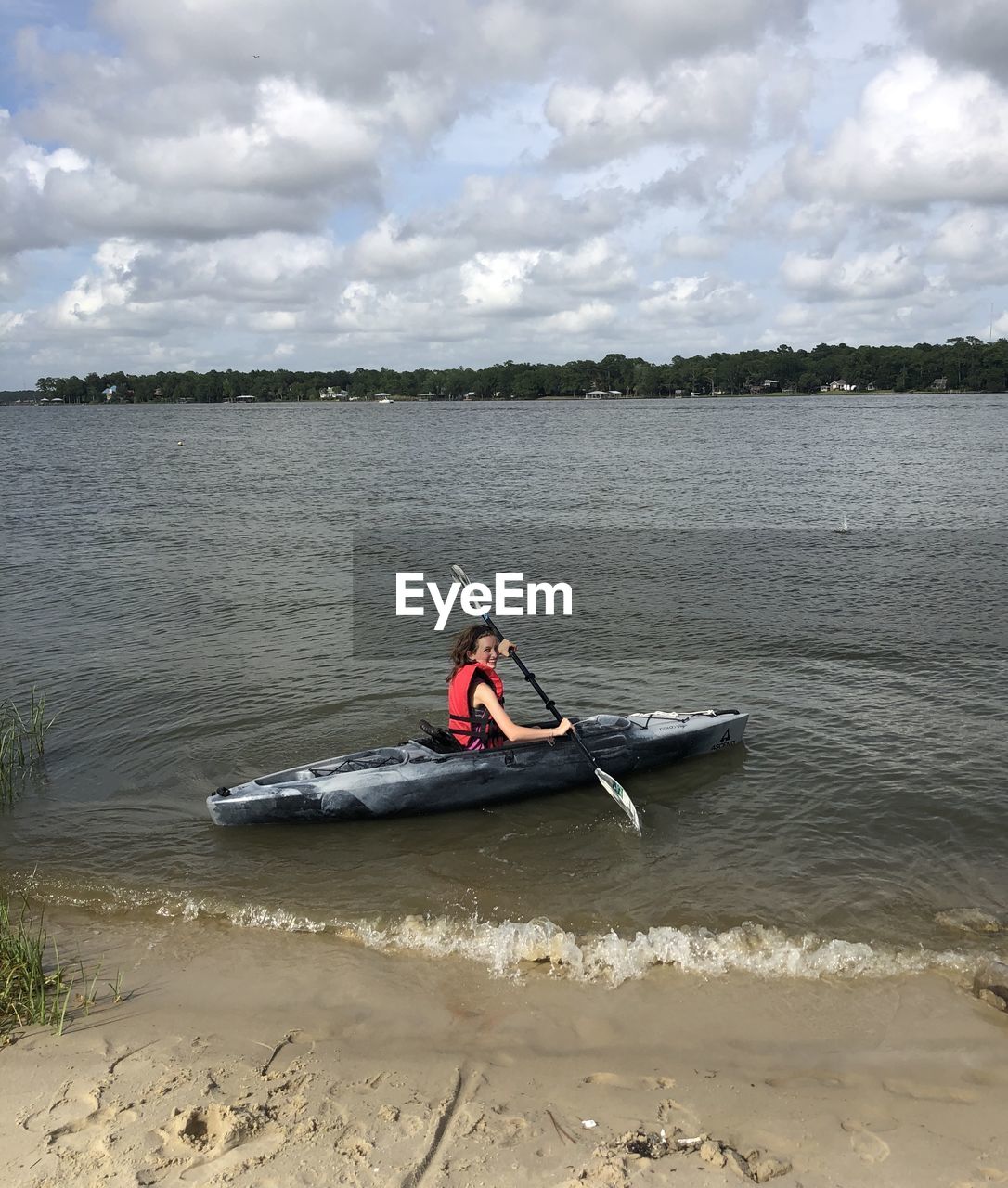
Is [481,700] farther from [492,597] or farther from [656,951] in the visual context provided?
[492,597]

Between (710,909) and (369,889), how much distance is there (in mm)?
2731

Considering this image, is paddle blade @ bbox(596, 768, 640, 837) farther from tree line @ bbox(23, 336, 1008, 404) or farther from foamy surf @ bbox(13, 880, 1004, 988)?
tree line @ bbox(23, 336, 1008, 404)

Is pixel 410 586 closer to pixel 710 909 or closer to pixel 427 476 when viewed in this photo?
pixel 710 909

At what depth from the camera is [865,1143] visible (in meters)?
4.39

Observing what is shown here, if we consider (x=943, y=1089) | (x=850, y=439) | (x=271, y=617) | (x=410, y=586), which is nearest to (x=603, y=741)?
(x=943, y=1089)

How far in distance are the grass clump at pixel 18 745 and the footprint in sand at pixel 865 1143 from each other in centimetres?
816

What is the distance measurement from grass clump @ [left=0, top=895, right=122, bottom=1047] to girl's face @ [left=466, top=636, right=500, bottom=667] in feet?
13.3

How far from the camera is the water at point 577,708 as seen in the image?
7121 mm

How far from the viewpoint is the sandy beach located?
4188 millimetres

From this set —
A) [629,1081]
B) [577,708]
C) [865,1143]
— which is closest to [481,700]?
[577,708]

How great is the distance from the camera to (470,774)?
8.88 meters

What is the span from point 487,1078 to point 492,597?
541 inches

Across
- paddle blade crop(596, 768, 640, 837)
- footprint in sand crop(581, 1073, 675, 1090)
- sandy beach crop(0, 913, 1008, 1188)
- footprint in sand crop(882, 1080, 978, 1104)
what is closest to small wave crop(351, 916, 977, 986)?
sandy beach crop(0, 913, 1008, 1188)

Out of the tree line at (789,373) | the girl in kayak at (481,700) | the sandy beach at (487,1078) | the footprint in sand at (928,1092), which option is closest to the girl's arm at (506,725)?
the girl in kayak at (481,700)
